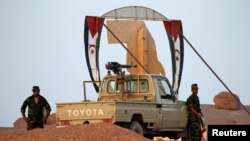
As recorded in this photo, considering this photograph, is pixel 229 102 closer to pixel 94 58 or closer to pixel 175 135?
pixel 94 58

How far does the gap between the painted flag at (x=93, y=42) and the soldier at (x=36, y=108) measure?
10.5 metres

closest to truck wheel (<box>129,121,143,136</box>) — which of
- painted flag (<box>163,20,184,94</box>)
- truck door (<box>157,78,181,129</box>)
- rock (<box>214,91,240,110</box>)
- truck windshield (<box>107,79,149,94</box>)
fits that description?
truck door (<box>157,78,181,129</box>)

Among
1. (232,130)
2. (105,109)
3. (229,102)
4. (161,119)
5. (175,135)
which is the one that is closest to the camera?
(232,130)

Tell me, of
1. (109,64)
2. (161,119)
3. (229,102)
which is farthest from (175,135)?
(229,102)

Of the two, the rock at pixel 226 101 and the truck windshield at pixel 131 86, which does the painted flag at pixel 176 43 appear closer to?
the truck windshield at pixel 131 86

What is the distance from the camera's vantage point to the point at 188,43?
1124 inches

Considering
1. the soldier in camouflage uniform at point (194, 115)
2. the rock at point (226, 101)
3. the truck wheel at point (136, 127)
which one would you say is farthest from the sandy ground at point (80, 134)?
the rock at point (226, 101)

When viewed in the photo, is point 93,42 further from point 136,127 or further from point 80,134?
point 80,134

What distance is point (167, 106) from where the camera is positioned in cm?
1844

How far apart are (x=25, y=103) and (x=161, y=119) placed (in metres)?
3.65

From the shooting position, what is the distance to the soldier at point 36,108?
16.4 metres

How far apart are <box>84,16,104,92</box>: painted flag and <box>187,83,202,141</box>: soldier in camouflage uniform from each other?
9.09 meters

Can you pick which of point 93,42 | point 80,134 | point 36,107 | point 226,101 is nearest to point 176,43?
point 93,42

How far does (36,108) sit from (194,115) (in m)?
4.28
